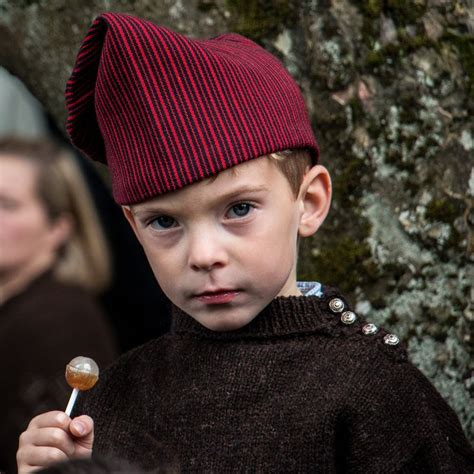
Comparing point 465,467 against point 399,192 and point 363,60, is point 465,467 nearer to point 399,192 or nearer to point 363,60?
point 399,192

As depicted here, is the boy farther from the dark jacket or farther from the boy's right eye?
the dark jacket

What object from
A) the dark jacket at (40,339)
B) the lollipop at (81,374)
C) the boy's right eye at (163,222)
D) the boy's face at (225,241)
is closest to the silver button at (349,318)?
the boy's face at (225,241)

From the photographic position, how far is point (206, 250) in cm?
197

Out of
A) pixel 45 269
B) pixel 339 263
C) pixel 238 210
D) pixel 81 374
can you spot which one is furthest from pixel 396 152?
pixel 45 269

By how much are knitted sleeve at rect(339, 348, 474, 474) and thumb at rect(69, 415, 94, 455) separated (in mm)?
499

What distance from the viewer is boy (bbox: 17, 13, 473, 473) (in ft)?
6.55

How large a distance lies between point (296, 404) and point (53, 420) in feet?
1.55

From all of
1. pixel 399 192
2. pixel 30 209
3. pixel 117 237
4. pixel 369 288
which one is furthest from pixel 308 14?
pixel 117 237

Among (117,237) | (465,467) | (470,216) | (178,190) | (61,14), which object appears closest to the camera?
(178,190)

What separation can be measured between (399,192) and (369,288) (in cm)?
26

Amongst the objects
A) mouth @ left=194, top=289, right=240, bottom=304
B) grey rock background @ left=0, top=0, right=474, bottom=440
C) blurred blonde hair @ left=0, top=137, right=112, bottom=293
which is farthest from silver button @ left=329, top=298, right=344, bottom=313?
blurred blonde hair @ left=0, top=137, right=112, bottom=293

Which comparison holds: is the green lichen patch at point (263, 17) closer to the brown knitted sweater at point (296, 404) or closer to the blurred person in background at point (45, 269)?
the brown knitted sweater at point (296, 404)

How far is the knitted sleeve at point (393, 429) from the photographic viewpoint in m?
2.05

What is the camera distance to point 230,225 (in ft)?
6.59
